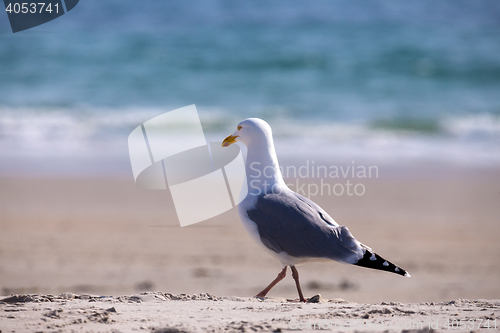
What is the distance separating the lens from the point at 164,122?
10812 mm

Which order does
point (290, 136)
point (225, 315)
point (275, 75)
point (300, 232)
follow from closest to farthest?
point (225, 315), point (300, 232), point (290, 136), point (275, 75)

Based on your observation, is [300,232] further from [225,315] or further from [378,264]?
[225,315]

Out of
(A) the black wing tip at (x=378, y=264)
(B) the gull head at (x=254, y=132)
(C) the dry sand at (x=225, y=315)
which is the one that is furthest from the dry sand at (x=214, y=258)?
(B) the gull head at (x=254, y=132)

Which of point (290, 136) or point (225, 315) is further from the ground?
point (290, 136)

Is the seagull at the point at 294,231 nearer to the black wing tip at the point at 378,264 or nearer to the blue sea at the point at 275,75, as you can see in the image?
the black wing tip at the point at 378,264

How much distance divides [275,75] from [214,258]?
980 centimetres

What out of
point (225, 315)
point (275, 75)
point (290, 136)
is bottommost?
point (225, 315)

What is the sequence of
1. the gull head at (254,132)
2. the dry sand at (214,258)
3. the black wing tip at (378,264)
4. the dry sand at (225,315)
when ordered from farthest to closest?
1. the gull head at (254,132)
2. the black wing tip at (378,264)
3. the dry sand at (214,258)
4. the dry sand at (225,315)

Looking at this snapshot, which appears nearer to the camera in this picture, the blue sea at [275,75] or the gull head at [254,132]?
the gull head at [254,132]

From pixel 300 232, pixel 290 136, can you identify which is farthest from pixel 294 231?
pixel 290 136

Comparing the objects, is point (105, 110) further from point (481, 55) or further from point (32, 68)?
point (481, 55)

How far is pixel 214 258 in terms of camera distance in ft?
16.2

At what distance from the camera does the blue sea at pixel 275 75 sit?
9609 millimetres

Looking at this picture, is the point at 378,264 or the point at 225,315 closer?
the point at 225,315
